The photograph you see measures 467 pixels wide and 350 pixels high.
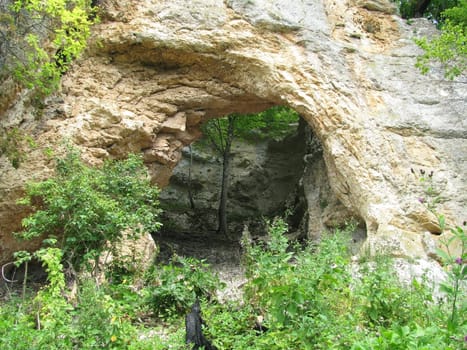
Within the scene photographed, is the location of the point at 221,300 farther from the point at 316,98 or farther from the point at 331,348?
the point at 316,98

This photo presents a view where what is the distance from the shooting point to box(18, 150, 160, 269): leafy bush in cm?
586

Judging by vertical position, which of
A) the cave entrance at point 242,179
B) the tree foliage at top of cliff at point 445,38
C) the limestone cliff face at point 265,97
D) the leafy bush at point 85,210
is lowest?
the cave entrance at point 242,179

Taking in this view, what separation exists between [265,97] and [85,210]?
Result: 4427mm

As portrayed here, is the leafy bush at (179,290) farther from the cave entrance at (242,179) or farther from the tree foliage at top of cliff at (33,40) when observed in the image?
the cave entrance at (242,179)

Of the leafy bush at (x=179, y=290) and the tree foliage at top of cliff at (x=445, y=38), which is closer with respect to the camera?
Result: the leafy bush at (x=179, y=290)

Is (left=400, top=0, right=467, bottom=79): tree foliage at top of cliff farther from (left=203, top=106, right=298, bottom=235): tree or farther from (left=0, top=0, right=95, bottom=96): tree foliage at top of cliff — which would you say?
(left=0, top=0, right=95, bottom=96): tree foliage at top of cliff

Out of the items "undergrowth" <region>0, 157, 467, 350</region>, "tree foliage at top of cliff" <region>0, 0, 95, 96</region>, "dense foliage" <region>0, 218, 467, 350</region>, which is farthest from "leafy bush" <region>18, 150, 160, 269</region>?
"tree foliage at top of cliff" <region>0, 0, 95, 96</region>

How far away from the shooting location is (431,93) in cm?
911

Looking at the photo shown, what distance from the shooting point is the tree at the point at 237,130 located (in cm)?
1305

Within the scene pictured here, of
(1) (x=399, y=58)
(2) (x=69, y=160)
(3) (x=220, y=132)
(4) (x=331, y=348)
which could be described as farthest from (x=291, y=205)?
(4) (x=331, y=348)

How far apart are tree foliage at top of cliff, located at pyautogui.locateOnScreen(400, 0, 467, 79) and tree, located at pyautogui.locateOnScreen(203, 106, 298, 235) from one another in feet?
16.3

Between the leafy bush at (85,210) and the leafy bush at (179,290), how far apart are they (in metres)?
0.68

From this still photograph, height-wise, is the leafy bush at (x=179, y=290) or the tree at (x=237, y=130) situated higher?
the tree at (x=237, y=130)

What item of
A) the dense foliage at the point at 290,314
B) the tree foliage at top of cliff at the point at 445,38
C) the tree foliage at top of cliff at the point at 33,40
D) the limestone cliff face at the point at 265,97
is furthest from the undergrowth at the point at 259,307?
the tree foliage at top of cliff at the point at 445,38
